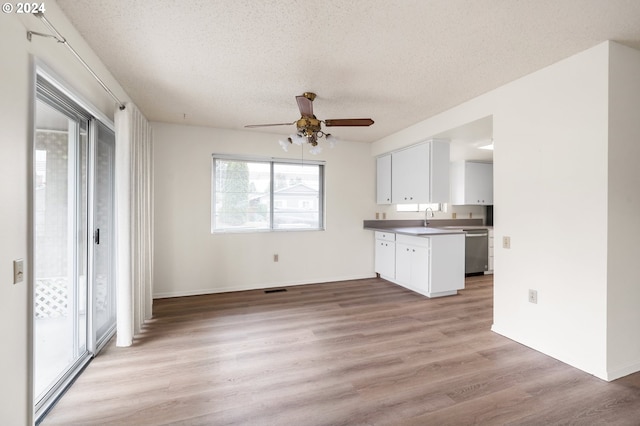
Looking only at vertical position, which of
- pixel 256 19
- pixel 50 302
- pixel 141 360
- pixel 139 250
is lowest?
pixel 141 360

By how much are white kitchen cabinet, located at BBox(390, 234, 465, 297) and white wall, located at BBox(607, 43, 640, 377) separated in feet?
6.36

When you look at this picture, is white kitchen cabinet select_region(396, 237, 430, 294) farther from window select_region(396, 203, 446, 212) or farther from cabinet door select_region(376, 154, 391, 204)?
window select_region(396, 203, 446, 212)

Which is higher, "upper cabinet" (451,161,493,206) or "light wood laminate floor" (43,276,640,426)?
"upper cabinet" (451,161,493,206)

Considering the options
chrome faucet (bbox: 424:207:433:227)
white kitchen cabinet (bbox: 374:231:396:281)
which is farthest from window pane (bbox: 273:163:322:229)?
chrome faucet (bbox: 424:207:433:227)

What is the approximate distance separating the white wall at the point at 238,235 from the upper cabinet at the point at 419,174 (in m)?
0.58

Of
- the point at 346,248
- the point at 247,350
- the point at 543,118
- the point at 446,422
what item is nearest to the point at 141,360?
the point at 247,350

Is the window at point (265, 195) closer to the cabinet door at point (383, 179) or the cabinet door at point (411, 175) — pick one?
the cabinet door at point (383, 179)

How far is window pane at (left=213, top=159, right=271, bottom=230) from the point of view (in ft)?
14.2

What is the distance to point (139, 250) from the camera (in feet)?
9.59

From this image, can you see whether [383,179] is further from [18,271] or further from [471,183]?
[18,271]

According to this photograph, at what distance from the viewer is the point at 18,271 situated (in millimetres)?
1381

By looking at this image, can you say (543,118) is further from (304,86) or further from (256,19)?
(256,19)

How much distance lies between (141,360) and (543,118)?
4060mm

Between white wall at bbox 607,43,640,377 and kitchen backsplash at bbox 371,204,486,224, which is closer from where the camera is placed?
white wall at bbox 607,43,640,377
